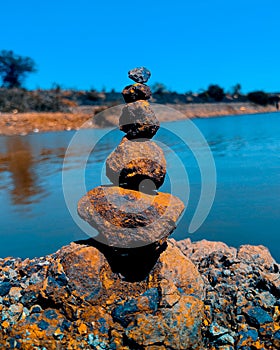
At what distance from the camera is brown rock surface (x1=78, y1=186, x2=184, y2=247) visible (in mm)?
4570

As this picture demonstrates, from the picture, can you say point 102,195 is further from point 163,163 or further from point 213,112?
point 213,112

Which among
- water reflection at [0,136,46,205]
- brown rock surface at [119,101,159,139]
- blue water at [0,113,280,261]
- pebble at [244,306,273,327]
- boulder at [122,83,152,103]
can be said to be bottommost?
water reflection at [0,136,46,205]

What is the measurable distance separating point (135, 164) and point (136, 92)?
93cm

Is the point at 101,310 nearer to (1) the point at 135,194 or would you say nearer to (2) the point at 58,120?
(1) the point at 135,194

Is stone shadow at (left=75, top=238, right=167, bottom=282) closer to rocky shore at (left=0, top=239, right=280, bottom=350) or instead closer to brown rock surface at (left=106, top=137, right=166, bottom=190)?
rocky shore at (left=0, top=239, right=280, bottom=350)

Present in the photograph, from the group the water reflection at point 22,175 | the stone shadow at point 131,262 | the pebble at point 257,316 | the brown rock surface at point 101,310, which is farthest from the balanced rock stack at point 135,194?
the water reflection at point 22,175

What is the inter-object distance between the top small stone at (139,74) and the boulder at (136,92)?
0.25ft

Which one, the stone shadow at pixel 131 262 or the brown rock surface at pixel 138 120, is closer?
the stone shadow at pixel 131 262

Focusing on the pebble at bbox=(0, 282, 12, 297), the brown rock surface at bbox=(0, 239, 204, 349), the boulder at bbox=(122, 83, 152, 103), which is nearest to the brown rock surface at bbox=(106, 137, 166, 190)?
the boulder at bbox=(122, 83, 152, 103)

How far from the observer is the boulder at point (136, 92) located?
5133 mm

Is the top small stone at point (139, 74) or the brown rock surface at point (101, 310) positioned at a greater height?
the top small stone at point (139, 74)

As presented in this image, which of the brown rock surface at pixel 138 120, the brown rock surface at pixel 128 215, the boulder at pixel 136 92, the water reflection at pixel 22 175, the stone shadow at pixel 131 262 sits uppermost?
the boulder at pixel 136 92

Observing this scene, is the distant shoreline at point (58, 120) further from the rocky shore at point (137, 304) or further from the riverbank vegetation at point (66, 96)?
the rocky shore at point (137, 304)

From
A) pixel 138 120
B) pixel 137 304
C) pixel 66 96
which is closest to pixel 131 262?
pixel 137 304
